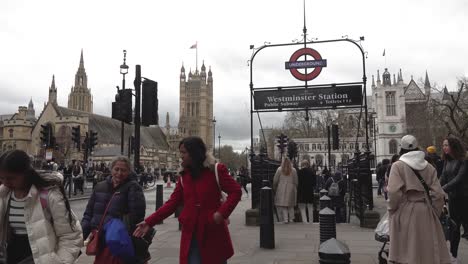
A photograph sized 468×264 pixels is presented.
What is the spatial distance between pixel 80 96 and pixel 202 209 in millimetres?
123968

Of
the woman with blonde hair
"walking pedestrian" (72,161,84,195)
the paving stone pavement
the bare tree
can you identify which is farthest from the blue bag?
the bare tree

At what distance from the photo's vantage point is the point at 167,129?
135m

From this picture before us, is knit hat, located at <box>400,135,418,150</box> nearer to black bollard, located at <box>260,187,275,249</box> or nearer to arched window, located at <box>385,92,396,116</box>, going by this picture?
black bollard, located at <box>260,187,275,249</box>

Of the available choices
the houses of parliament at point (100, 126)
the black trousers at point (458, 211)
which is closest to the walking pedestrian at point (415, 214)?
the black trousers at point (458, 211)

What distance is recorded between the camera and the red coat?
4.00 m

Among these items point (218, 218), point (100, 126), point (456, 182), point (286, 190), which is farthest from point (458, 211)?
point (100, 126)

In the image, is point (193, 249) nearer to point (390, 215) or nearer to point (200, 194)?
point (200, 194)

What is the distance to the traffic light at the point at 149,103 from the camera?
9.04m

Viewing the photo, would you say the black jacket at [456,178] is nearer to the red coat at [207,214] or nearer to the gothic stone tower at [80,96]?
the red coat at [207,214]

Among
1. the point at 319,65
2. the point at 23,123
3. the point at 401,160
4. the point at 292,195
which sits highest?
the point at 23,123

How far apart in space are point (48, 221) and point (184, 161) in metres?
1.33

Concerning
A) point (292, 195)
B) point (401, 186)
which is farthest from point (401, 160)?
point (292, 195)

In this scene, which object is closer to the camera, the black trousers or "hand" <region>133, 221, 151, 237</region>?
"hand" <region>133, 221, 151, 237</region>

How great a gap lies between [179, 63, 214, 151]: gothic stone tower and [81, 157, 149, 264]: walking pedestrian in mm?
130846
